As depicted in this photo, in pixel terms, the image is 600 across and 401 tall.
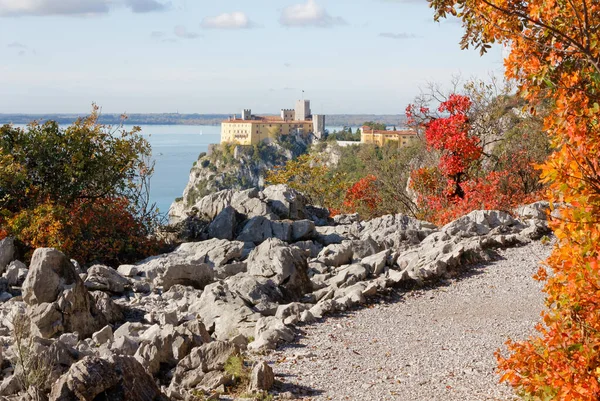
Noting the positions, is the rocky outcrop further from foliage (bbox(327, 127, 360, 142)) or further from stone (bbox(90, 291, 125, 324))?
foliage (bbox(327, 127, 360, 142))

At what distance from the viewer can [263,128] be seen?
457 feet

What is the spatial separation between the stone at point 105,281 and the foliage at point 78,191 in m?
2.32

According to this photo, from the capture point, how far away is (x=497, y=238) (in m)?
14.8

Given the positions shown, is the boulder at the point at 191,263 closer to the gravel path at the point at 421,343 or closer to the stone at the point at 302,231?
the stone at the point at 302,231

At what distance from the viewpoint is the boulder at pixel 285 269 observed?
12586 mm

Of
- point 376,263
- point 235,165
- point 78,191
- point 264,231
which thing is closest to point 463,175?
point 264,231

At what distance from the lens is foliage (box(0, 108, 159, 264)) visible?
1620 cm

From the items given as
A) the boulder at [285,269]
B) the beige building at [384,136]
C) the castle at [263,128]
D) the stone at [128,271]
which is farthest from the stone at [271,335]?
the castle at [263,128]

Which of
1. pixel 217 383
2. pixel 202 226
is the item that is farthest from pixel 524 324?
pixel 202 226

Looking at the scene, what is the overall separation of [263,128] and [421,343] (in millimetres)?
131107

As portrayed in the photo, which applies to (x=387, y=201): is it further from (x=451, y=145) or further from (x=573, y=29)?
(x=573, y=29)

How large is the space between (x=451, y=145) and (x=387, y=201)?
4.84m

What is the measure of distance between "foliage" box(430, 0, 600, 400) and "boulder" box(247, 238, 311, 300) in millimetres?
6790

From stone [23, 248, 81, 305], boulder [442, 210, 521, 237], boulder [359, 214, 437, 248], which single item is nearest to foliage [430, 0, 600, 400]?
stone [23, 248, 81, 305]
